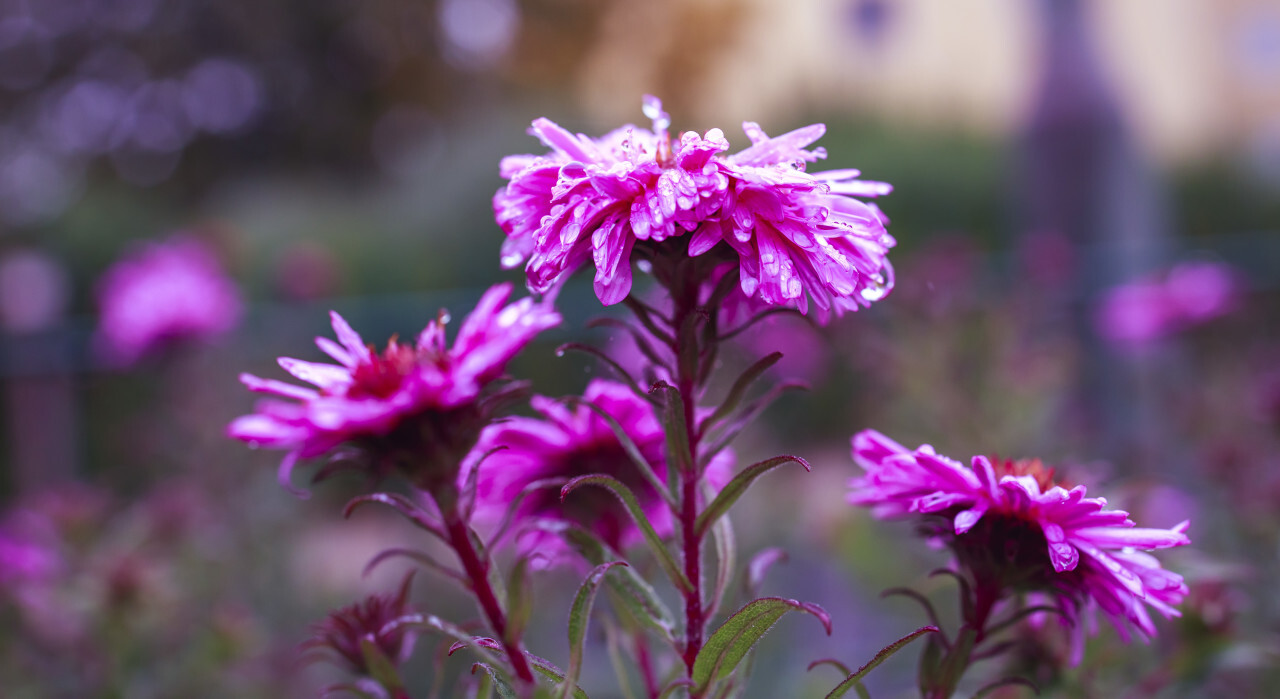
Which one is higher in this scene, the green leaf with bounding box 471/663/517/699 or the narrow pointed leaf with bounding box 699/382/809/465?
the narrow pointed leaf with bounding box 699/382/809/465

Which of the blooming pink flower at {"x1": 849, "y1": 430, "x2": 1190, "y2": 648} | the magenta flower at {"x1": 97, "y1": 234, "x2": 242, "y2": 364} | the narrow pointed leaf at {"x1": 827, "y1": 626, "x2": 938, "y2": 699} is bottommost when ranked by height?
the narrow pointed leaf at {"x1": 827, "y1": 626, "x2": 938, "y2": 699}

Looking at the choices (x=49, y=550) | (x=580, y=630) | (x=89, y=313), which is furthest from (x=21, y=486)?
(x=580, y=630)

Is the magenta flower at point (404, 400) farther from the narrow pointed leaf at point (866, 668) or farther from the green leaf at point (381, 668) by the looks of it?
the narrow pointed leaf at point (866, 668)

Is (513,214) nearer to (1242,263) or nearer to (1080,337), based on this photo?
(1080,337)

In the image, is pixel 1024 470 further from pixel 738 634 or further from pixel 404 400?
pixel 404 400

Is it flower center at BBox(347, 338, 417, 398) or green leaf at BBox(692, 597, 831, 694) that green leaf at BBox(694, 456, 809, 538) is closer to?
green leaf at BBox(692, 597, 831, 694)

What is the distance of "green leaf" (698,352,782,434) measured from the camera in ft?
1.39

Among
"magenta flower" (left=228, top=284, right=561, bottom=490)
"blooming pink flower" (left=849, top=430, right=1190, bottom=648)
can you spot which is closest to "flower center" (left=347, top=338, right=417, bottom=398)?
"magenta flower" (left=228, top=284, right=561, bottom=490)

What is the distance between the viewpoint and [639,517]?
408mm

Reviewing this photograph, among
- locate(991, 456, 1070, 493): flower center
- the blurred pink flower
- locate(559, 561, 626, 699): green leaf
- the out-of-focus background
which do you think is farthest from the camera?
the blurred pink flower

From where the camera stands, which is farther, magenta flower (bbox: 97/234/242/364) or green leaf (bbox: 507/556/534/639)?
magenta flower (bbox: 97/234/242/364)

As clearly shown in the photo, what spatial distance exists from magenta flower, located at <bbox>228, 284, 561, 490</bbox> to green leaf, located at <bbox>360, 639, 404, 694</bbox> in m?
0.09

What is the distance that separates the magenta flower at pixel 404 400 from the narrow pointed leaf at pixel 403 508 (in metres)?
0.01

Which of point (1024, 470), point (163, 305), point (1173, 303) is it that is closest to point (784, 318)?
point (1024, 470)
